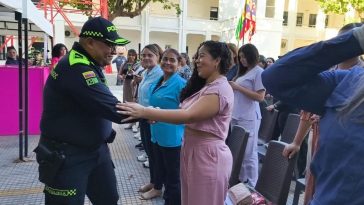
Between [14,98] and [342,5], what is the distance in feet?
48.4

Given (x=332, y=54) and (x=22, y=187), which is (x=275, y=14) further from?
(x=332, y=54)

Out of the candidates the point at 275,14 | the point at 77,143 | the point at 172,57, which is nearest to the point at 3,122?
the point at 172,57

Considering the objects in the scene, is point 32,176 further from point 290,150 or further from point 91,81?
point 290,150

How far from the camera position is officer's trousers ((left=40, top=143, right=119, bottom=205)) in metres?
2.11

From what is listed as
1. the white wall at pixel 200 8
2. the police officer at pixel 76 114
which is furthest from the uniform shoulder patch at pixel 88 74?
the white wall at pixel 200 8

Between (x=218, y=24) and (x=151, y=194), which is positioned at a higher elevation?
(x=218, y=24)

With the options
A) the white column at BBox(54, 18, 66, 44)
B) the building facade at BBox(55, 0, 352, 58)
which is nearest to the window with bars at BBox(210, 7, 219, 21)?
the building facade at BBox(55, 0, 352, 58)

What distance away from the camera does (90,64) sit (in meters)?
2.15

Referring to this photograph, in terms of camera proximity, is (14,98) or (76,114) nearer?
(76,114)

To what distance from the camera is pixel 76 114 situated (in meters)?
2.11

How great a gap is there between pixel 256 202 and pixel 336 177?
1327 mm

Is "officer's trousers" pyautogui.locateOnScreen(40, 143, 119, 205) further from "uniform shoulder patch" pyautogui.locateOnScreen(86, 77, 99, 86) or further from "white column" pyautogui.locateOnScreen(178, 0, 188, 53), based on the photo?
"white column" pyautogui.locateOnScreen(178, 0, 188, 53)

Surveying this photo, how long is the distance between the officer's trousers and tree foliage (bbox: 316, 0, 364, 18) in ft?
50.8

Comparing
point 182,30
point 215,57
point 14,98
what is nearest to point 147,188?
point 215,57
